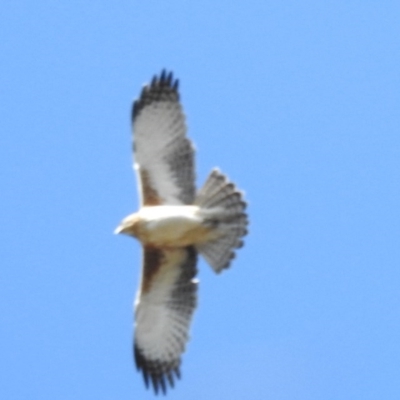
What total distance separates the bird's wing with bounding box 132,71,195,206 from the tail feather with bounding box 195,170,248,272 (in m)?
0.16

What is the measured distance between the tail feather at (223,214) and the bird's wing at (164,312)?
244 millimetres

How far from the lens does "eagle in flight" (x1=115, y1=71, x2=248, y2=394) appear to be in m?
7.87

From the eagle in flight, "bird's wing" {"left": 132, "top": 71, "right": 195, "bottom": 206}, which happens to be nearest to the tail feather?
the eagle in flight

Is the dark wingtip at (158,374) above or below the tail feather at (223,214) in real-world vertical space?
below

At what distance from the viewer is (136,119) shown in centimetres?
802

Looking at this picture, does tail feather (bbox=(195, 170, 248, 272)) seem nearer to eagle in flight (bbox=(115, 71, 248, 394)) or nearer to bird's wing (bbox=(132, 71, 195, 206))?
eagle in flight (bbox=(115, 71, 248, 394))

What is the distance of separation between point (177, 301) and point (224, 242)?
58 centimetres

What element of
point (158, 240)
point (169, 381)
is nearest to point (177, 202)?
point (158, 240)

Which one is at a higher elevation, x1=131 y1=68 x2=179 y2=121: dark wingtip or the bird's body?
x1=131 y1=68 x2=179 y2=121: dark wingtip

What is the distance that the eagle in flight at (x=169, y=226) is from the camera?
7.87m

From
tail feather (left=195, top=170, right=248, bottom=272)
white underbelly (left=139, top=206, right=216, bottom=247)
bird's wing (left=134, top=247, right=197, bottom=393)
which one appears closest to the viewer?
white underbelly (left=139, top=206, right=216, bottom=247)

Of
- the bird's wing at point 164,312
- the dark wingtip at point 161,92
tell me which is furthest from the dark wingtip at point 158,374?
the dark wingtip at point 161,92

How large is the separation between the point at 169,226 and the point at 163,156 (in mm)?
552

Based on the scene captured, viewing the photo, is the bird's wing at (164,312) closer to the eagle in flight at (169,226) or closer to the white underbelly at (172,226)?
the eagle in flight at (169,226)
